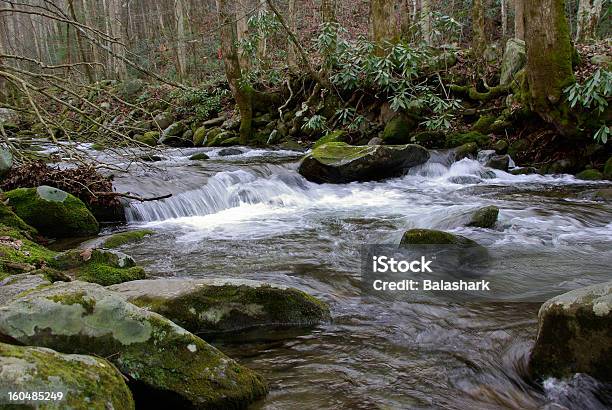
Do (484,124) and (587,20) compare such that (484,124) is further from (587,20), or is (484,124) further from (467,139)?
(587,20)

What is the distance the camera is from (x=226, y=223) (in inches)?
299

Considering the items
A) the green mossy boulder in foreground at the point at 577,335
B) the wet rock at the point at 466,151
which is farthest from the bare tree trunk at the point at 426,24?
the green mossy boulder in foreground at the point at 577,335

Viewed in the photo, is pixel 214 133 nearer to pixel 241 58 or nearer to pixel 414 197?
pixel 241 58

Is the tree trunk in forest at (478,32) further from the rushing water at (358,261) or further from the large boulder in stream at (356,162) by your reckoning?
the large boulder in stream at (356,162)

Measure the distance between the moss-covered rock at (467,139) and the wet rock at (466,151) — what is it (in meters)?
0.42

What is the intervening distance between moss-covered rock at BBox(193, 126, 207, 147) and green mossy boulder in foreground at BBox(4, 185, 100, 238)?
969cm

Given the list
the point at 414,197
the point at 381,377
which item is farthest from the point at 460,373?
the point at 414,197

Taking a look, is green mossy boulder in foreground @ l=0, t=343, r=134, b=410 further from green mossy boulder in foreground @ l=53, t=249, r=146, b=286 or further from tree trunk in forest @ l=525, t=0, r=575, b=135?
tree trunk in forest @ l=525, t=0, r=575, b=135

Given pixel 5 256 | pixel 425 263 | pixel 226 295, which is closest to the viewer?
pixel 226 295

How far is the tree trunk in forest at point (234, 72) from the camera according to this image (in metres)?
13.7

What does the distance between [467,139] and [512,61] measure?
2.14m

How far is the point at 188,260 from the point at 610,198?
6639 millimetres

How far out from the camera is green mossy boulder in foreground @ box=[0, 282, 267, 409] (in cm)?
229

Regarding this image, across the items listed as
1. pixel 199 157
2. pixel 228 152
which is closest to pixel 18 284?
pixel 199 157
